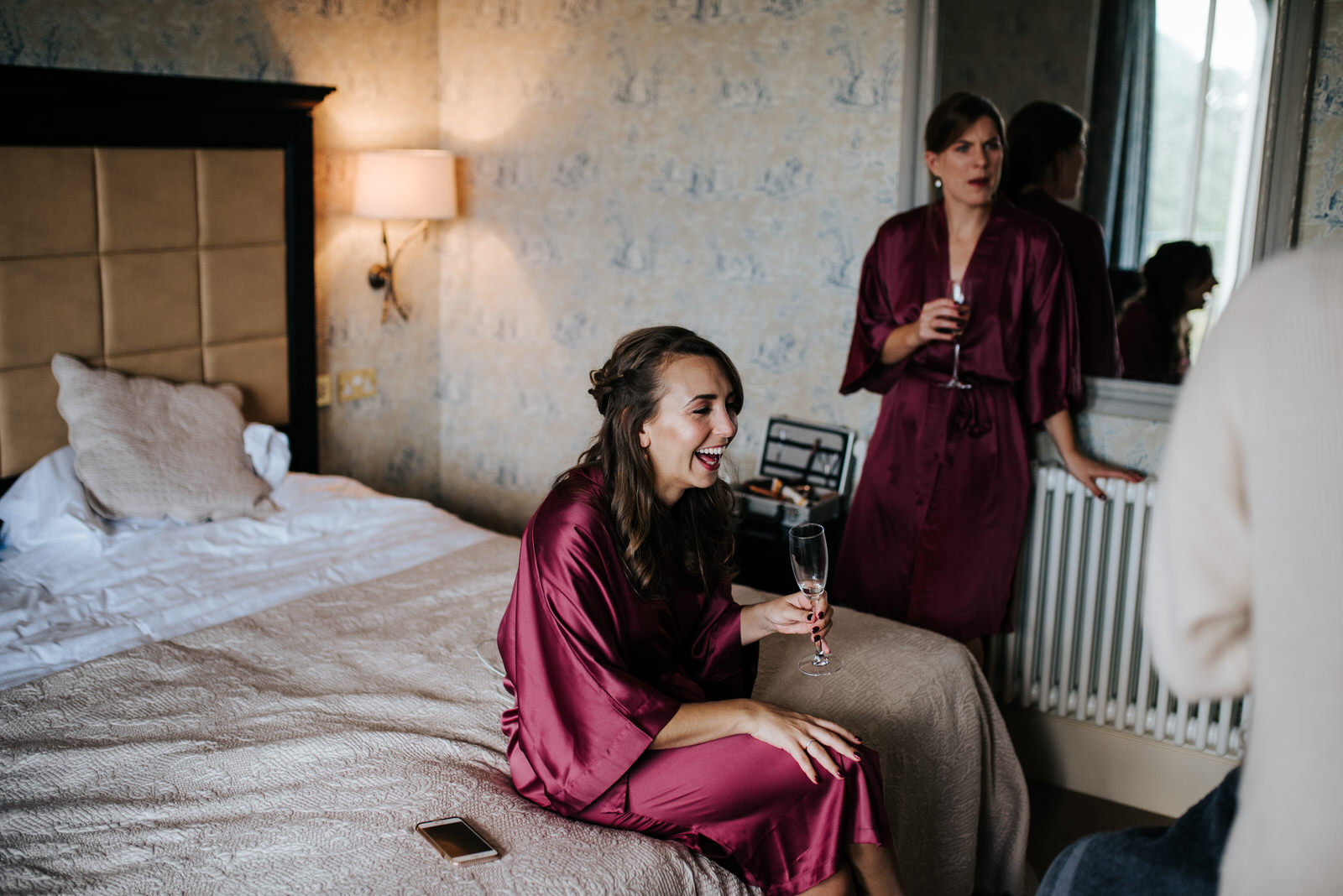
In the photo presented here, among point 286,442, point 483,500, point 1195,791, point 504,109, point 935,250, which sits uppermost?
point 504,109

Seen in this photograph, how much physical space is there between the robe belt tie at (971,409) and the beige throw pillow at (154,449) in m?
1.89

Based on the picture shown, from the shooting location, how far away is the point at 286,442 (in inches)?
127

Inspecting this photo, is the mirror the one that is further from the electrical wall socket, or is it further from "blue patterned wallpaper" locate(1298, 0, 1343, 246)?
the electrical wall socket

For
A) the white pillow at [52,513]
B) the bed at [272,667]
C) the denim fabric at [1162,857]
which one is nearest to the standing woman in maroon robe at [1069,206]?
the bed at [272,667]

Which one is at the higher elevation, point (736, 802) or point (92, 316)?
point (92, 316)

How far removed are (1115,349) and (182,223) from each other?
259cm

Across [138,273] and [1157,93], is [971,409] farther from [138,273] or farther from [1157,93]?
[138,273]

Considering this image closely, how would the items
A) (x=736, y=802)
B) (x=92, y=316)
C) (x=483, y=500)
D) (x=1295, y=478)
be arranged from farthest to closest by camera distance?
(x=483, y=500)
(x=92, y=316)
(x=736, y=802)
(x=1295, y=478)

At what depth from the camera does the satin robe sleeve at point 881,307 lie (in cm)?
286

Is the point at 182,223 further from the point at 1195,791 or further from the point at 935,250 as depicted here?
the point at 1195,791

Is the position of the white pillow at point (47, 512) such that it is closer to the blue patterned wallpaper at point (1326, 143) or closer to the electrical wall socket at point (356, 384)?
the electrical wall socket at point (356, 384)

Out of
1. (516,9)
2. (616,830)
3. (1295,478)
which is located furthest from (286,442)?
(1295,478)

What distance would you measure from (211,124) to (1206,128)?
2683 mm

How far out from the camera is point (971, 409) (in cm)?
279
